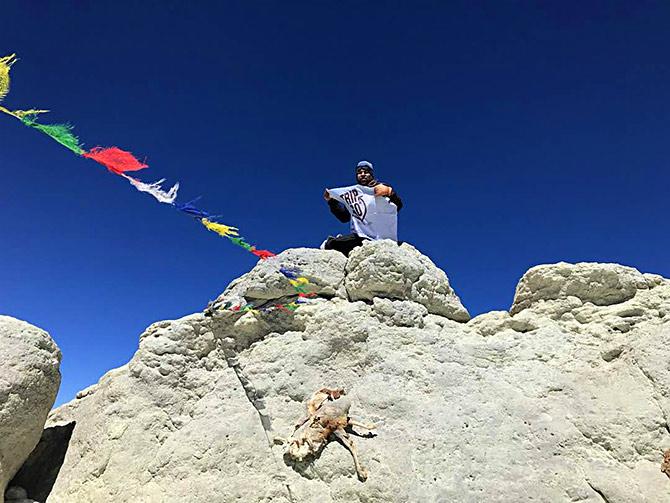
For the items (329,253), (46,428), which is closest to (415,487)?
(329,253)

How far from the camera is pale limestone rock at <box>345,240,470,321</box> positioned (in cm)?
646

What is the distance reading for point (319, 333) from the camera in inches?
247

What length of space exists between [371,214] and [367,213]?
0.21 ft

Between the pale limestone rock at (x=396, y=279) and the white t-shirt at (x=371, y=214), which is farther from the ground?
the white t-shirt at (x=371, y=214)

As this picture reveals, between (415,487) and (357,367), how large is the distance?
156 centimetres

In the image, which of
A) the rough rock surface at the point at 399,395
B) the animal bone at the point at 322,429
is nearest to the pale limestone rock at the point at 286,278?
the rough rock surface at the point at 399,395

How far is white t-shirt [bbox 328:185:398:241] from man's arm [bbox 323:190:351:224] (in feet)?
0.49

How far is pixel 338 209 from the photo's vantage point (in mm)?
7797

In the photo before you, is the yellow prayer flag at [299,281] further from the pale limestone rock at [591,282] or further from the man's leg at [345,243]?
the pale limestone rock at [591,282]

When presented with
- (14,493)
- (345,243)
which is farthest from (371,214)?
(14,493)

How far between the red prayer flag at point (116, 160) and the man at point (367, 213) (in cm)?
336

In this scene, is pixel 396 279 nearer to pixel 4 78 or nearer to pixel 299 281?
pixel 299 281

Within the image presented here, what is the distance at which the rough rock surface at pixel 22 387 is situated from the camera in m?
5.04

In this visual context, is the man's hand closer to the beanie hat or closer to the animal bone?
the beanie hat
